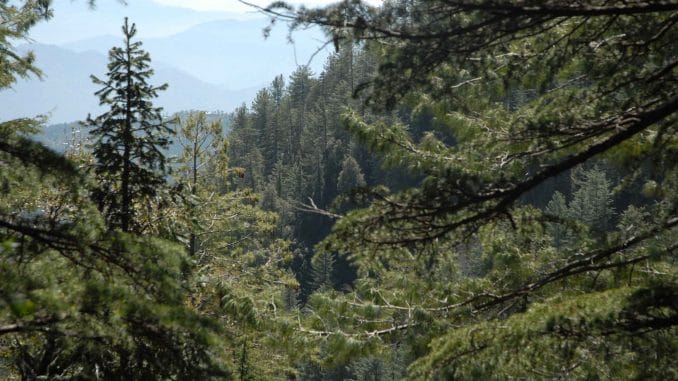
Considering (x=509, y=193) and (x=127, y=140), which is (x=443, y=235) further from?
(x=127, y=140)

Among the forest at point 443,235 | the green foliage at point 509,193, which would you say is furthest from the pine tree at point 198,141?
the green foliage at point 509,193

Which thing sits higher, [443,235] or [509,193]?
[509,193]

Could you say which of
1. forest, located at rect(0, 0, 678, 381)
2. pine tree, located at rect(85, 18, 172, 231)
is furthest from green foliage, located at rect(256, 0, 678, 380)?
pine tree, located at rect(85, 18, 172, 231)

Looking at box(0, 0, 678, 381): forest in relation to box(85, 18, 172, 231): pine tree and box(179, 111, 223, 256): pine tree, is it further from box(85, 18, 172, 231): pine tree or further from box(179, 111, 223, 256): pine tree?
box(179, 111, 223, 256): pine tree

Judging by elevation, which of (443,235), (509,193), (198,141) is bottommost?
(443,235)

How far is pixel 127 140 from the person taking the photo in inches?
277

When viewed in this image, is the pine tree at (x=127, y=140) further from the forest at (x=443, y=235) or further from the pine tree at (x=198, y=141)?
the pine tree at (x=198, y=141)

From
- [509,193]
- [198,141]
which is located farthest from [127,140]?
[198,141]

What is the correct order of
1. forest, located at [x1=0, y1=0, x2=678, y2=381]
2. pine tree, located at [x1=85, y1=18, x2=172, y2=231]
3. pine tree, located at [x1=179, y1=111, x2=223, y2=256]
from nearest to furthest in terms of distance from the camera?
forest, located at [x1=0, y1=0, x2=678, y2=381]
pine tree, located at [x1=85, y1=18, x2=172, y2=231]
pine tree, located at [x1=179, y1=111, x2=223, y2=256]

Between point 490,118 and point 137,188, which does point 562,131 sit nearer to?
point 490,118

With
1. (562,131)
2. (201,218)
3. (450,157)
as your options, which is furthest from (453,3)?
(201,218)

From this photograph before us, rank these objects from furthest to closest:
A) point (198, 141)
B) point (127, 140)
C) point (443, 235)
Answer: point (198, 141)
point (127, 140)
point (443, 235)

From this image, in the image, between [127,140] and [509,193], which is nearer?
[509,193]

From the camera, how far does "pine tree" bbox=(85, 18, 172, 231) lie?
690cm
